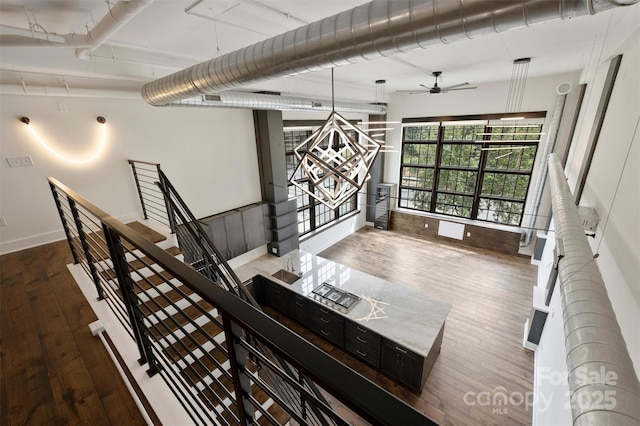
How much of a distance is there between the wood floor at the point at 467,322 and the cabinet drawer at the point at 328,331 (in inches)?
6.3

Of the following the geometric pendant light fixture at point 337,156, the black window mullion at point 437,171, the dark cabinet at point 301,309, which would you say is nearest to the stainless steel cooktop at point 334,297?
the dark cabinet at point 301,309

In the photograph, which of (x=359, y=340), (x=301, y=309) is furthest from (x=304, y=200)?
(x=359, y=340)

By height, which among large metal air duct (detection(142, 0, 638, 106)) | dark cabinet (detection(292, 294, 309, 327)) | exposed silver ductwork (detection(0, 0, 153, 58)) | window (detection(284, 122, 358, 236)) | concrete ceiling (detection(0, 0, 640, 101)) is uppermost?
concrete ceiling (detection(0, 0, 640, 101))

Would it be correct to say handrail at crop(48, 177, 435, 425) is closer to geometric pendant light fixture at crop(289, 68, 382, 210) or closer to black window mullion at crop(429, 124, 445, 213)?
geometric pendant light fixture at crop(289, 68, 382, 210)

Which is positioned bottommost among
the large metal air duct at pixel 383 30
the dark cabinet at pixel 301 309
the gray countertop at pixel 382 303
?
the dark cabinet at pixel 301 309

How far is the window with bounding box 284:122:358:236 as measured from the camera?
7.07 meters

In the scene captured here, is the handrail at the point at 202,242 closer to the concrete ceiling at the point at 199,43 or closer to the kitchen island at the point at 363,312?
the concrete ceiling at the point at 199,43

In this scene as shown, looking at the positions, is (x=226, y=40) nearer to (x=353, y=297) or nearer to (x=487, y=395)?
(x=353, y=297)

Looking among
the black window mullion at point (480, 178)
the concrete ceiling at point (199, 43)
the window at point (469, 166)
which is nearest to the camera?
the concrete ceiling at point (199, 43)

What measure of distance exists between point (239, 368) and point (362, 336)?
378cm

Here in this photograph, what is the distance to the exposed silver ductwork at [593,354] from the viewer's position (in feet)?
2.64

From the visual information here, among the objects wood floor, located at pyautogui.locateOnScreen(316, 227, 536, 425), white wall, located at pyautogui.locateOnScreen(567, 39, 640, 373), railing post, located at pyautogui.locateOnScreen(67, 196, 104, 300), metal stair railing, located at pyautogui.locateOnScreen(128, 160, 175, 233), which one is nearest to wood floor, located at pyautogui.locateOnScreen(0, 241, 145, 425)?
railing post, located at pyautogui.locateOnScreen(67, 196, 104, 300)

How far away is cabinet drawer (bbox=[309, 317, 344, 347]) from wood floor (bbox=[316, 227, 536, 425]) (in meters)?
0.16

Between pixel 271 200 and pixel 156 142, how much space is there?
2.60m
